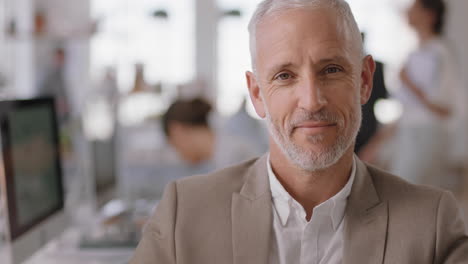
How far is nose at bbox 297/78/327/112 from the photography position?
43.5 inches

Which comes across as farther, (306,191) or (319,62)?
(306,191)

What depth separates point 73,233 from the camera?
2463mm

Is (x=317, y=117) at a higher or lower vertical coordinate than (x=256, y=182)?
higher

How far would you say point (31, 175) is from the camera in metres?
1.92

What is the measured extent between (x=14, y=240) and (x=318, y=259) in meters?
0.92

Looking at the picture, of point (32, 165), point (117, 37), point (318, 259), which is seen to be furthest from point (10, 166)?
point (117, 37)

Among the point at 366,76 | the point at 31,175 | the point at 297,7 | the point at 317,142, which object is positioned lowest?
the point at 31,175

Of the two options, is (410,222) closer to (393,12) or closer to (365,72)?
(365,72)

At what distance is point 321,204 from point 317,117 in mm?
210

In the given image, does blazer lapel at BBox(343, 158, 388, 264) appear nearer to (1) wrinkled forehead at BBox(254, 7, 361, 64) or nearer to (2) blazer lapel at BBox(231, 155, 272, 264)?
(2) blazer lapel at BBox(231, 155, 272, 264)

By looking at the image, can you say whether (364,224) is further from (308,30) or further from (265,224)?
(308,30)

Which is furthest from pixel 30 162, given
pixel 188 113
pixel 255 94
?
pixel 188 113

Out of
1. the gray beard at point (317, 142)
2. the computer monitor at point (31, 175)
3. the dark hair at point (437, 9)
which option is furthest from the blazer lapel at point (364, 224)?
the dark hair at point (437, 9)

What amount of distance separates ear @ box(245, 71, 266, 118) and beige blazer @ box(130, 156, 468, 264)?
14cm
